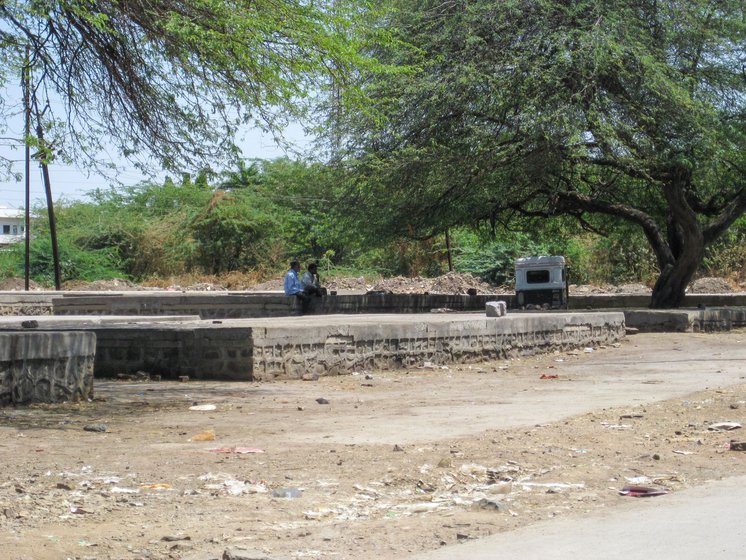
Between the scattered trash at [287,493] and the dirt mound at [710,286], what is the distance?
3206cm

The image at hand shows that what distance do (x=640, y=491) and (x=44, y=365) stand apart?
5.84 metres

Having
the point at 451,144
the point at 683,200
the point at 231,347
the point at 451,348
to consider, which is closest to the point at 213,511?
the point at 231,347

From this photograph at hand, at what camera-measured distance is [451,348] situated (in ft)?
47.7

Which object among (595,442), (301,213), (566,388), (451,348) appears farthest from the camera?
(301,213)

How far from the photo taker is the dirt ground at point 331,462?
5.24 m

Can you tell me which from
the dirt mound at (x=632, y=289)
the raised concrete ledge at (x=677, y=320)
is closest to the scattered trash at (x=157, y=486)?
the raised concrete ledge at (x=677, y=320)

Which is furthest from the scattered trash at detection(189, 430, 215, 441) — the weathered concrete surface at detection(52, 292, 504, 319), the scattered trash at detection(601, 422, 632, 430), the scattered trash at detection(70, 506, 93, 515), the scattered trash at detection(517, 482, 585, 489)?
the weathered concrete surface at detection(52, 292, 504, 319)

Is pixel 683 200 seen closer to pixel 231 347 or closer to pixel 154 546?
pixel 231 347

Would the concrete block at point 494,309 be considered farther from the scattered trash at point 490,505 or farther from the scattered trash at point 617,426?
the scattered trash at point 490,505

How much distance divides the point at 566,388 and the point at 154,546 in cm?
774

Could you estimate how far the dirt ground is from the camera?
5.24 meters

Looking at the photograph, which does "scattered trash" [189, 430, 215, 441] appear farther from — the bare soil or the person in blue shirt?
the bare soil

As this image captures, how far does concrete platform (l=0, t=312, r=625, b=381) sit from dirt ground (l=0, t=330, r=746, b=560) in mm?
510

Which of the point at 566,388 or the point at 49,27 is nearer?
the point at 49,27
